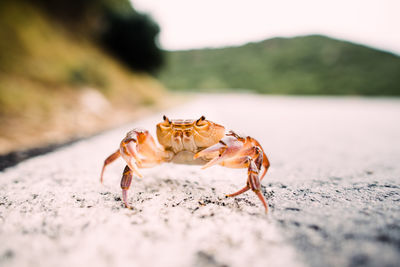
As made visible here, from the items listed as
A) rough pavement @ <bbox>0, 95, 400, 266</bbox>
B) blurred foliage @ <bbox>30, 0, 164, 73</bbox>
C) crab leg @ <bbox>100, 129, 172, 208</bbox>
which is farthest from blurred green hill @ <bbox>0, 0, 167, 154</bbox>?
crab leg @ <bbox>100, 129, 172, 208</bbox>

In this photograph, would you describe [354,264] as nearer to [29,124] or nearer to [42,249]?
[42,249]

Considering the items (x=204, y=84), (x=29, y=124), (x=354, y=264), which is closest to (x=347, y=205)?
(x=354, y=264)

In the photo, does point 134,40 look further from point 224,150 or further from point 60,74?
point 224,150

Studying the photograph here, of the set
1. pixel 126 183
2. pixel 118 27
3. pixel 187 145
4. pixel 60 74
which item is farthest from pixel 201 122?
pixel 118 27

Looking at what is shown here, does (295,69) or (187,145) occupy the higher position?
(295,69)

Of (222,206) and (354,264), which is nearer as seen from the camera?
(354,264)

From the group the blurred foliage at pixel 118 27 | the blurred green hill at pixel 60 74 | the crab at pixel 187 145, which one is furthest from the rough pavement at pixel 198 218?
the blurred foliage at pixel 118 27
